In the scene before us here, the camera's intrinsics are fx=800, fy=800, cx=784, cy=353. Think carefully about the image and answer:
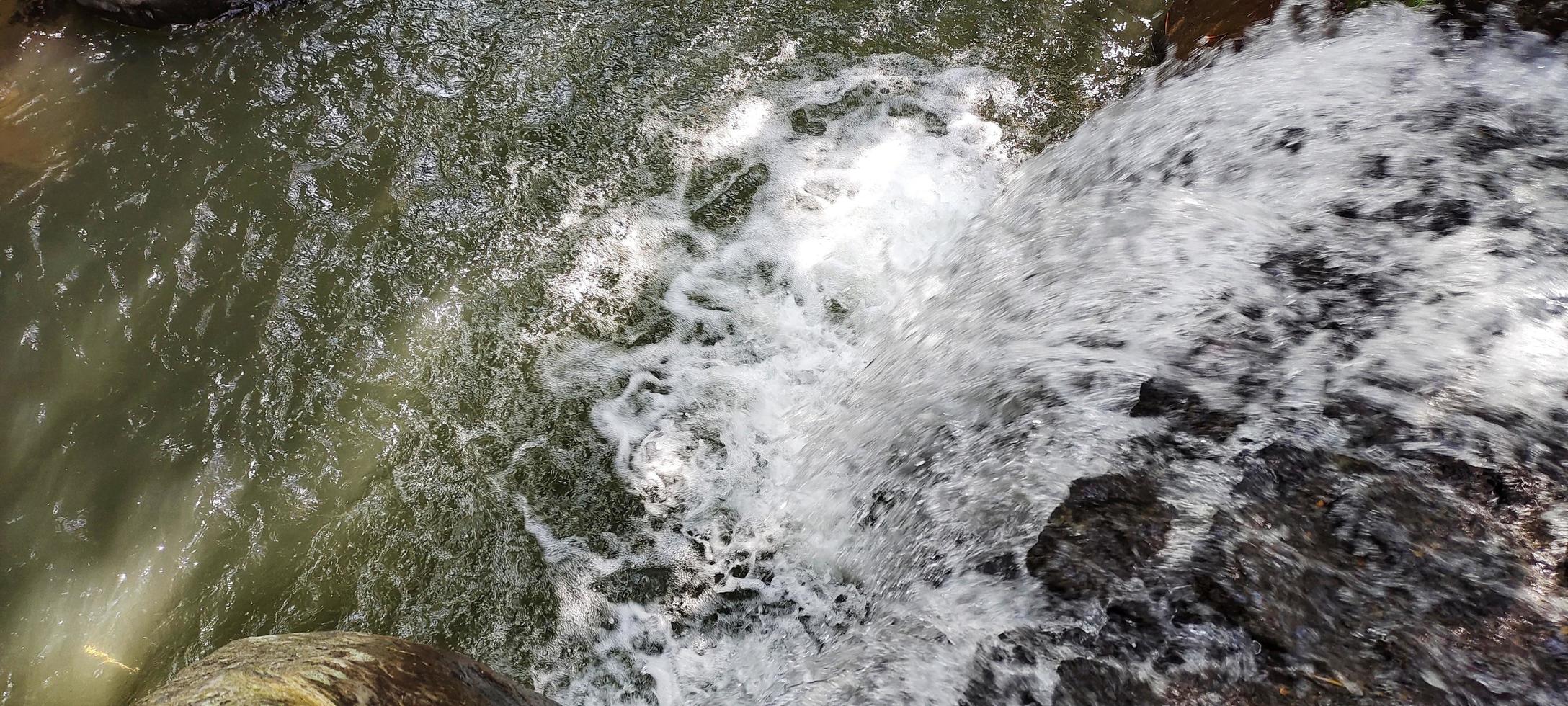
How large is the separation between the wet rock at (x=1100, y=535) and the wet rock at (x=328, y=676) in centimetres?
151

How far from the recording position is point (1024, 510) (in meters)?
2.21

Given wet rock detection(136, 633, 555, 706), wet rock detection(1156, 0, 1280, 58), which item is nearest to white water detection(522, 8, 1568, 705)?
wet rock detection(1156, 0, 1280, 58)

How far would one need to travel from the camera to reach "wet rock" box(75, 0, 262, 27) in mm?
4043

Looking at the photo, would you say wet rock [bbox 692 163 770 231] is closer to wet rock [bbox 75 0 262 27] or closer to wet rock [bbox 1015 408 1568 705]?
wet rock [bbox 1015 408 1568 705]

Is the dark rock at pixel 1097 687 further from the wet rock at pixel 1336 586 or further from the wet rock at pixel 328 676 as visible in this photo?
the wet rock at pixel 328 676

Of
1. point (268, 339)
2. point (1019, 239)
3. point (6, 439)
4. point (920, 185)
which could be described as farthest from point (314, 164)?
point (1019, 239)

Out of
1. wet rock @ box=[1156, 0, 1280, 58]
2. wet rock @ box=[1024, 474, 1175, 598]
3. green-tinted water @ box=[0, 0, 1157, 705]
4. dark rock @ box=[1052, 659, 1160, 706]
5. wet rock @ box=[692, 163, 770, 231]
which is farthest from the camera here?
wet rock @ box=[692, 163, 770, 231]

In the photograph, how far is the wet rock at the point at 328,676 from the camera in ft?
5.86

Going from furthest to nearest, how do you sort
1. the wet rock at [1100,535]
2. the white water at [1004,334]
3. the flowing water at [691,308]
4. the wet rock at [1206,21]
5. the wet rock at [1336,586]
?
the wet rock at [1206,21], the flowing water at [691,308], the white water at [1004,334], the wet rock at [1100,535], the wet rock at [1336,586]

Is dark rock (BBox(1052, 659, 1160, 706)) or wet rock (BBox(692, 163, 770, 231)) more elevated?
wet rock (BBox(692, 163, 770, 231))

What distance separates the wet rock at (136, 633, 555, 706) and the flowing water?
0.49 meters

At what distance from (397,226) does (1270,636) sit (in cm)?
341

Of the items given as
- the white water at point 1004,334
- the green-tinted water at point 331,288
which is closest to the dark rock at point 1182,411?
the white water at point 1004,334

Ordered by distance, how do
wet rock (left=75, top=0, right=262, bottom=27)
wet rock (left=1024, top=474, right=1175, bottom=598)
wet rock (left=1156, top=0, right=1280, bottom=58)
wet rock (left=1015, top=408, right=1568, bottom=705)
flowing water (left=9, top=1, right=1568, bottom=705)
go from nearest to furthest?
wet rock (left=1015, top=408, right=1568, bottom=705) → wet rock (left=1024, top=474, right=1175, bottom=598) → flowing water (left=9, top=1, right=1568, bottom=705) → wet rock (left=1156, top=0, right=1280, bottom=58) → wet rock (left=75, top=0, right=262, bottom=27)
